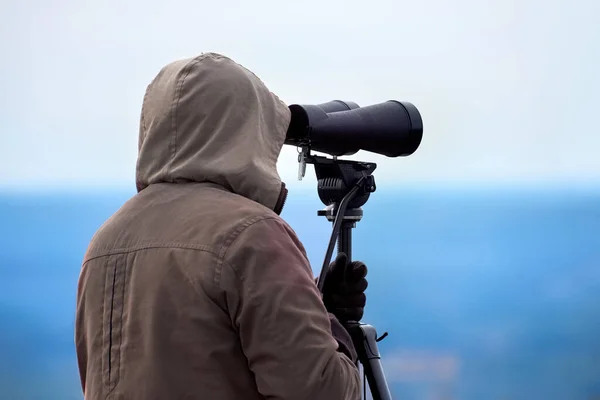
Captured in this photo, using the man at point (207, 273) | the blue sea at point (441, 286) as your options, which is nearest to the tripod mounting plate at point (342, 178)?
the man at point (207, 273)

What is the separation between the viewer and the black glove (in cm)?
106

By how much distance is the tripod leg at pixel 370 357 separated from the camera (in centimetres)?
116

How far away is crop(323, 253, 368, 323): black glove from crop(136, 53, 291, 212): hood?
242 mm

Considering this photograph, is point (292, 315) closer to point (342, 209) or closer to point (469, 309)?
point (342, 209)

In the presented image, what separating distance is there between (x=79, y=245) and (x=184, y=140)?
133 cm

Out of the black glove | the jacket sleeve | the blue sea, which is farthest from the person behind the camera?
the blue sea

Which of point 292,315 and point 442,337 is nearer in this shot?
point 292,315

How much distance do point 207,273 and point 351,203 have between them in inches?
18.6

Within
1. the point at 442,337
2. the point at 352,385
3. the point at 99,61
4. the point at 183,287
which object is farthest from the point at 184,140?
the point at 442,337

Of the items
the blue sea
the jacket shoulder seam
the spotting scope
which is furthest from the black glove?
the blue sea

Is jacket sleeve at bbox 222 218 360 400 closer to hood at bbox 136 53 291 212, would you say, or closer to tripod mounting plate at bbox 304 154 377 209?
hood at bbox 136 53 291 212

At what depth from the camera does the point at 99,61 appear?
78.9 inches

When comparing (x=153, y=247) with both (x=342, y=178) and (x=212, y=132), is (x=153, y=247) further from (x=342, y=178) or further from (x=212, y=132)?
(x=342, y=178)

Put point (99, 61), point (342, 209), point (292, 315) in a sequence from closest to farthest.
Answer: point (292, 315)
point (342, 209)
point (99, 61)
